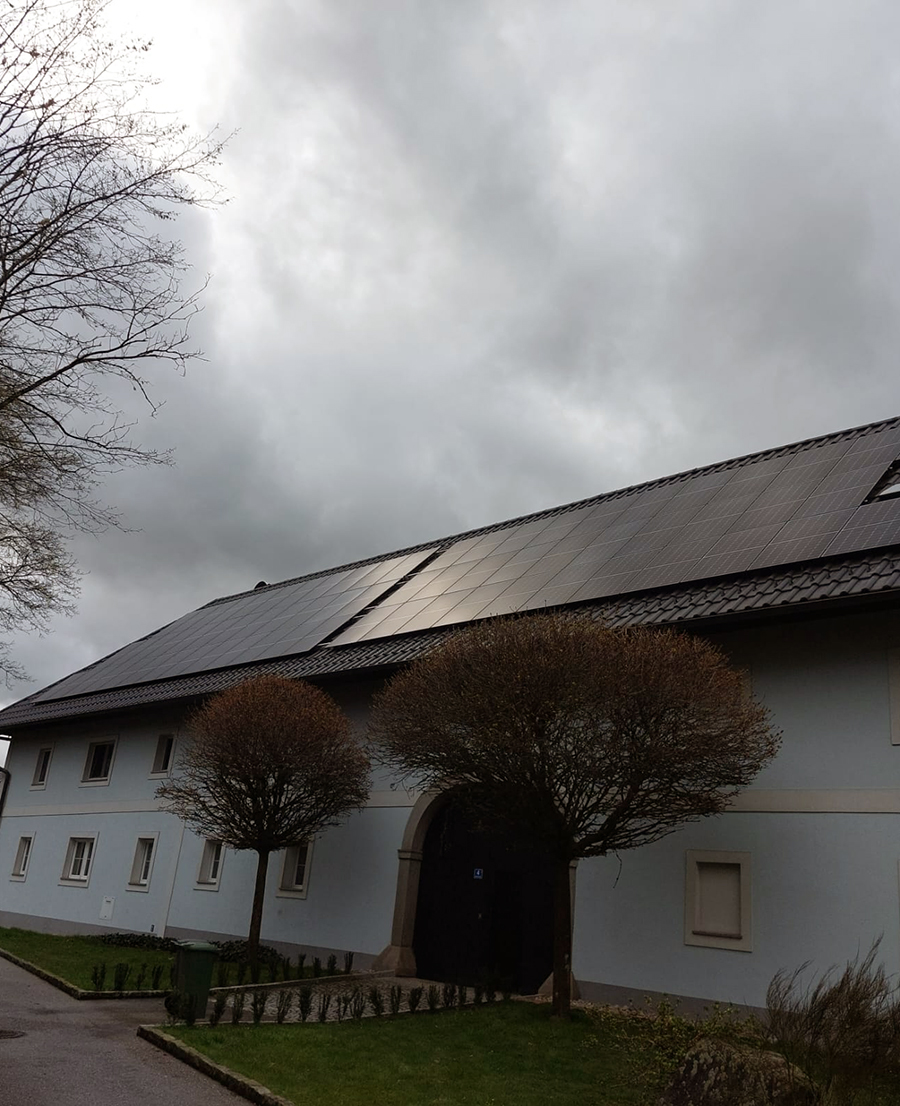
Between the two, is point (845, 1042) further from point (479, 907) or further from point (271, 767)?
point (271, 767)

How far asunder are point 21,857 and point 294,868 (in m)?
13.0

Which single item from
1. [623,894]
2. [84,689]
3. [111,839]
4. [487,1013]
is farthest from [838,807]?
[84,689]

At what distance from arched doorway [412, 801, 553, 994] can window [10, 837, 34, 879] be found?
53.5 feet

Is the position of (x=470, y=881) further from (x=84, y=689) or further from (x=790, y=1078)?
(x=84, y=689)

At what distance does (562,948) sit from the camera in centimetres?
1234

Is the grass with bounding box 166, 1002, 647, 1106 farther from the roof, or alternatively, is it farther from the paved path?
the roof

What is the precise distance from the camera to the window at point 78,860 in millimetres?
25984

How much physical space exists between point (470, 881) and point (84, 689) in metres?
17.7

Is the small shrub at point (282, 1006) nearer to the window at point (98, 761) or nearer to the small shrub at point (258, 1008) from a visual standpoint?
the small shrub at point (258, 1008)

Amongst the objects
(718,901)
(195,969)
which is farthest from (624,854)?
A: (195,969)

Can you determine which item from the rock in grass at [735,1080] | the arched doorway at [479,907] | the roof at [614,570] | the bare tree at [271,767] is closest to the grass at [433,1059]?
the rock in grass at [735,1080]

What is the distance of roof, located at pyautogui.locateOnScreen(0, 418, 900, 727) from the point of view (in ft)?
45.6

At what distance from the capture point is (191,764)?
1822 centimetres

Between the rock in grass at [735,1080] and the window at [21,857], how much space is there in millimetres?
25759
